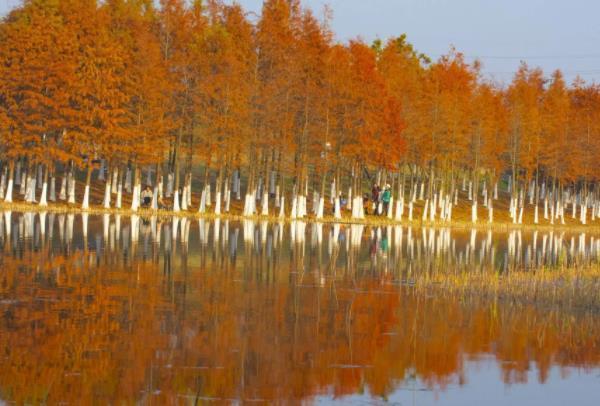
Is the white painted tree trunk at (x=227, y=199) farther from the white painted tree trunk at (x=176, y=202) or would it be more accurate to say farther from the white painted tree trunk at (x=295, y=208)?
the white painted tree trunk at (x=176, y=202)

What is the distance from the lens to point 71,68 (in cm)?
6600

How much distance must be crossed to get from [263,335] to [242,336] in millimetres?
421

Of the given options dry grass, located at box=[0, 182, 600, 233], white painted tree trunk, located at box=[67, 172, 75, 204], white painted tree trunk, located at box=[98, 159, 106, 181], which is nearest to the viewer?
dry grass, located at box=[0, 182, 600, 233]

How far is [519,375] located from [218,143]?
53650 mm

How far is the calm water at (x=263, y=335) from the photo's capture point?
14531 millimetres

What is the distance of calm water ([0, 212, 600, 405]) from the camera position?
47.7 ft

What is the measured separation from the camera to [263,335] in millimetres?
18750

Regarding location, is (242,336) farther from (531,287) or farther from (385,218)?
(385,218)

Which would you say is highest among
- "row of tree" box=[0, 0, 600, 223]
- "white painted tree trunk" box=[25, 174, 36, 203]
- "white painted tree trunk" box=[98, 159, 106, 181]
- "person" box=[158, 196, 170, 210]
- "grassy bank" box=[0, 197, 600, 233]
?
"row of tree" box=[0, 0, 600, 223]

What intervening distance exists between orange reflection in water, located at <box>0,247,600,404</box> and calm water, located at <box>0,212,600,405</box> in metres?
0.04

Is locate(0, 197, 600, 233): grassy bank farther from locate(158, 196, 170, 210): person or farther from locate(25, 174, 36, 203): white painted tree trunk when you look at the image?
locate(158, 196, 170, 210): person

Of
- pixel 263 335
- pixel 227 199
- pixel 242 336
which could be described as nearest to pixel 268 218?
pixel 227 199

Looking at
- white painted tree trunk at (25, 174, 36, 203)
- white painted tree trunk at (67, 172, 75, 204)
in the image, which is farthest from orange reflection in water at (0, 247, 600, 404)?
white painted tree trunk at (67, 172, 75, 204)

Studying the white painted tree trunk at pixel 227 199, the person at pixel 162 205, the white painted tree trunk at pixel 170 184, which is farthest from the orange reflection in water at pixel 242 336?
the white painted tree trunk at pixel 170 184
